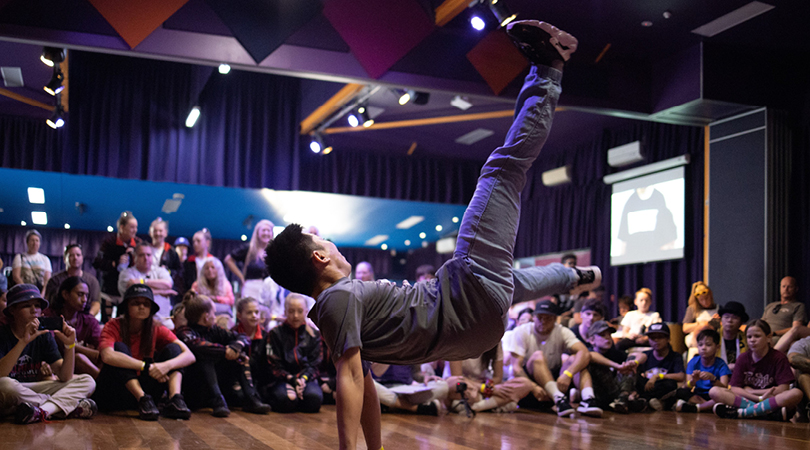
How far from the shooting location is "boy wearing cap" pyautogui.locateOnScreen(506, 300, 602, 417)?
5148 millimetres

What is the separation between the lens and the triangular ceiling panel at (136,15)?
16.5 ft

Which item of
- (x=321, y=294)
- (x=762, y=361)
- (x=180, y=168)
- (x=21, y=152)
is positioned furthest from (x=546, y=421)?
Result: (x=21, y=152)

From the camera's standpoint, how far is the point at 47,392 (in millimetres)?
3977

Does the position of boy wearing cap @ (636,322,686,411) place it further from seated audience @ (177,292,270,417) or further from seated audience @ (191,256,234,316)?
seated audience @ (191,256,234,316)

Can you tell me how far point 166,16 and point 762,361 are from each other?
524 centimetres

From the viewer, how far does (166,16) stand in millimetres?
5105

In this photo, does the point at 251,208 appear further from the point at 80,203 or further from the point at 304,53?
the point at 304,53

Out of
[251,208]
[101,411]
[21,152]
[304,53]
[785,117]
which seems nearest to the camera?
[101,411]

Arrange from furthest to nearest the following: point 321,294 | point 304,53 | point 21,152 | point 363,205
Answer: point 363,205 < point 21,152 < point 304,53 < point 321,294

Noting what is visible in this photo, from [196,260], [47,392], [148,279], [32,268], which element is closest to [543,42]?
[47,392]

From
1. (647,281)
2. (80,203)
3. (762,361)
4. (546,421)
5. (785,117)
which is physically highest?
(785,117)

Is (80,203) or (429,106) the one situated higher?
(429,106)

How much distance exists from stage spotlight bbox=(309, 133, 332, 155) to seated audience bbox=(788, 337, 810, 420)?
6.22 m

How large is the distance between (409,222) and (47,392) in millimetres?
7460
